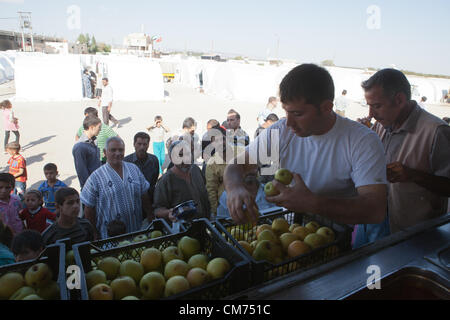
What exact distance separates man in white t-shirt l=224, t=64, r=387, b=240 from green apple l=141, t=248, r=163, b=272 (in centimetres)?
46

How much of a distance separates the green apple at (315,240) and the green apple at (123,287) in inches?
37.2

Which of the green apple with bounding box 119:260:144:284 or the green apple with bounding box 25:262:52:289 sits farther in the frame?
the green apple with bounding box 119:260:144:284

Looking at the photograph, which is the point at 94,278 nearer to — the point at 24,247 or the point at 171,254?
the point at 171,254

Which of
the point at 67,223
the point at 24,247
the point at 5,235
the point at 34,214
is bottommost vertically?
the point at 34,214

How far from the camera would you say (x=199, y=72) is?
93.4 feet

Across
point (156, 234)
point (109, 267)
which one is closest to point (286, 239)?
point (156, 234)

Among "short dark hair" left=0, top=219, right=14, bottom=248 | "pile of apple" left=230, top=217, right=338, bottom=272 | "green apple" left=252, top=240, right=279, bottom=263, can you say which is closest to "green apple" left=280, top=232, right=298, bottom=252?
"pile of apple" left=230, top=217, right=338, bottom=272

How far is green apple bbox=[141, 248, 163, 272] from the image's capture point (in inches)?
61.4

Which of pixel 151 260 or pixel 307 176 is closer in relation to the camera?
pixel 151 260

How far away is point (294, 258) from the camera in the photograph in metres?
1.54

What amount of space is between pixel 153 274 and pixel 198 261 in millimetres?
231

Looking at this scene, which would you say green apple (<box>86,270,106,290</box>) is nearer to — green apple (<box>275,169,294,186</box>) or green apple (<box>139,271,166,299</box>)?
green apple (<box>139,271,166,299</box>)

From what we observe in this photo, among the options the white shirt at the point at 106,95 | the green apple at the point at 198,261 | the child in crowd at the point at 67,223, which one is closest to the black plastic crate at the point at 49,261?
the green apple at the point at 198,261

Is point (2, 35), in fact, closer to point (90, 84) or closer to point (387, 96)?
point (90, 84)
